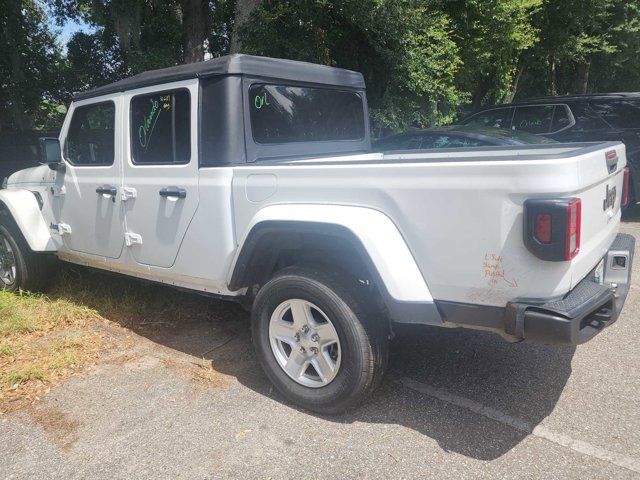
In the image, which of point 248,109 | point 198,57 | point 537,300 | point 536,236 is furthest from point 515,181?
point 198,57

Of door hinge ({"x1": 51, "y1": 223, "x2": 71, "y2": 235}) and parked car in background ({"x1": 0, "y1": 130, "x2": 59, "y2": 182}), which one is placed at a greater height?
parked car in background ({"x1": 0, "y1": 130, "x2": 59, "y2": 182})

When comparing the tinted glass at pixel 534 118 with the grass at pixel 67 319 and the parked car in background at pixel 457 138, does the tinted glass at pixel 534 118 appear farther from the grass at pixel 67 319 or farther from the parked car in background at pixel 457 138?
the grass at pixel 67 319

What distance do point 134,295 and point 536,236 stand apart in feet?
12.5

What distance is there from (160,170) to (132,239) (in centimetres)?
58

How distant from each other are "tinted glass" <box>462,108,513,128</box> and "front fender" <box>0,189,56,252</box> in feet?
21.5

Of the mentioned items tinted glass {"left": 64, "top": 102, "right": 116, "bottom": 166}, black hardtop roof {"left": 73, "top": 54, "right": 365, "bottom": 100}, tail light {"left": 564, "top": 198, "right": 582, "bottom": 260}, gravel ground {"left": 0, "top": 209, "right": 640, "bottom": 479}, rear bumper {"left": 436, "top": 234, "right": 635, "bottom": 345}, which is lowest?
gravel ground {"left": 0, "top": 209, "right": 640, "bottom": 479}

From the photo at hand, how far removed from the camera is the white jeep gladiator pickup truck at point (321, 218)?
2.38 meters

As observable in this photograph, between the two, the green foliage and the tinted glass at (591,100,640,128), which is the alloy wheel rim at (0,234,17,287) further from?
the tinted glass at (591,100,640,128)

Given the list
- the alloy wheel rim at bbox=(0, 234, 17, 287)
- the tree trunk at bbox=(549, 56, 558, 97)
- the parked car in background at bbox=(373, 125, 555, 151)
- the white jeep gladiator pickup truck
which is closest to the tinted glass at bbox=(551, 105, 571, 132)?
the parked car in background at bbox=(373, 125, 555, 151)

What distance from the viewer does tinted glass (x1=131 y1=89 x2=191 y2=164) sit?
3508 millimetres

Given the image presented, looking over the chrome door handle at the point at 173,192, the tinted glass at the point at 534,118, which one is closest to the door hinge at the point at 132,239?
the chrome door handle at the point at 173,192

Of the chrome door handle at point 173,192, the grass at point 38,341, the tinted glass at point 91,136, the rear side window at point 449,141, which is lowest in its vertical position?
the grass at point 38,341

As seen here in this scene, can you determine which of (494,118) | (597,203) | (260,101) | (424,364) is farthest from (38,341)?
(494,118)

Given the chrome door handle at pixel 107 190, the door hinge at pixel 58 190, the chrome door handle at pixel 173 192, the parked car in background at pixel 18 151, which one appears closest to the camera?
the chrome door handle at pixel 173 192
